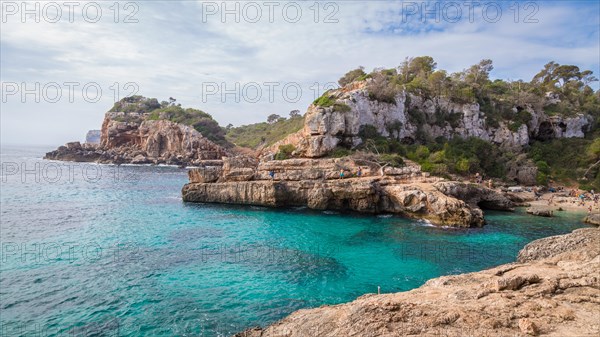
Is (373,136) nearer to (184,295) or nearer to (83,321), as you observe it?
(184,295)

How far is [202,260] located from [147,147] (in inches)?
2902

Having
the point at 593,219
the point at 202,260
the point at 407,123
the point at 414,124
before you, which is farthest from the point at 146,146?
the point at 593,219

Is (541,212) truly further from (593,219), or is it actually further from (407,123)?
(407,123)

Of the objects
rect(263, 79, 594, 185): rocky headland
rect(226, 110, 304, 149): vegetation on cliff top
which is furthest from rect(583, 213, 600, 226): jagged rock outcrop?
rect(226, 110, 304, 149): vegetation on cliff top

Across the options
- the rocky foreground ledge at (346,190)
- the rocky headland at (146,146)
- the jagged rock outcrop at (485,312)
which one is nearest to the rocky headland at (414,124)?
Answer: the rocky foreground ledge at (346,190)

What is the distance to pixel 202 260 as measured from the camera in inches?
693

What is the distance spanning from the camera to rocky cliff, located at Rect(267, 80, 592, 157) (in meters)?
43.2

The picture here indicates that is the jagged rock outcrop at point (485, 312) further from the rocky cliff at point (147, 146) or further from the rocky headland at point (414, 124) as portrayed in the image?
the rocky cliff at point (147, 146)

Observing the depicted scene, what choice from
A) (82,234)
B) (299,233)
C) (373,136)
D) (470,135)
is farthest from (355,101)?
(82,234)

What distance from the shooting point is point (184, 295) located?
13336 mm

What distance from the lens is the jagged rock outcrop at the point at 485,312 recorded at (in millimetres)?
6098

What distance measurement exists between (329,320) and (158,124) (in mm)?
85735

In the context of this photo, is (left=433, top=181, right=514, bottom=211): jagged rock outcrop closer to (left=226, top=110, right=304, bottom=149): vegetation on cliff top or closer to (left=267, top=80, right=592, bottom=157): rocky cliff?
(left=267, top=80, right=592, bottom=157): rocky cliff

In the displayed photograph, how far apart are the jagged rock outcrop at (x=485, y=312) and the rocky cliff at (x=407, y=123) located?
3412 centimetres
